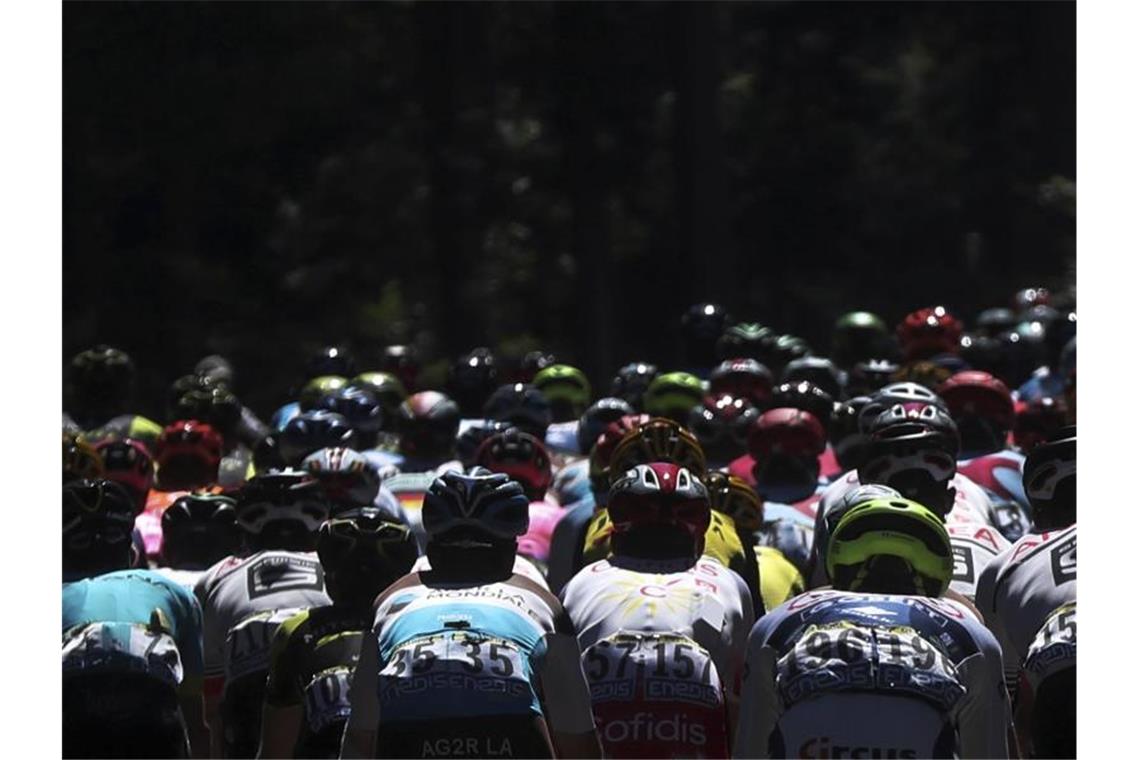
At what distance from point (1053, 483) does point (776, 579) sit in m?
1.46

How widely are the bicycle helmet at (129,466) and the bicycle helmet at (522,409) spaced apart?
3086mm

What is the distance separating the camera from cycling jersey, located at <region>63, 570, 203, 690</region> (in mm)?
9031

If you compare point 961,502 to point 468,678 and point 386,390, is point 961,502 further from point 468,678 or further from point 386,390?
point 386,390

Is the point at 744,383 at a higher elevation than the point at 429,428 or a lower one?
higher

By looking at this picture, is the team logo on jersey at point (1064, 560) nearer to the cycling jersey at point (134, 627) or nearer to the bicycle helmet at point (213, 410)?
the cycling jersey at point (134, 627)

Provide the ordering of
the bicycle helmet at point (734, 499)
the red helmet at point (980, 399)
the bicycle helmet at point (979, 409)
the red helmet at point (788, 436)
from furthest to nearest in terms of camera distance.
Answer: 1. the red helmet at point (980, 399)
2. the bicycle helmet at point (979, 409)
3. the red helmet at point (788, 436)
4. the bicycle helmet at point (734, 499)

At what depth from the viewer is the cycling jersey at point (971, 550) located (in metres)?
10.6

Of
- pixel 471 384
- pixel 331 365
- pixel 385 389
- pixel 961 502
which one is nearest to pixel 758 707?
pixel 961 502

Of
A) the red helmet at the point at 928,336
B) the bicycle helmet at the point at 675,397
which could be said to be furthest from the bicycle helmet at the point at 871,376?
the bicycle helmet at the point at 675,397

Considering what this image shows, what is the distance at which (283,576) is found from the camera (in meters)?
10.3

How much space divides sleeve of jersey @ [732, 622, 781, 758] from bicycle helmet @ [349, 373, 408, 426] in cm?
1038

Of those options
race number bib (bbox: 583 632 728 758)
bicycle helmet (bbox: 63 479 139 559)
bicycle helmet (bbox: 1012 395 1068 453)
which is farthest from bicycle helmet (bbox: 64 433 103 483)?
bicycle helmet (bbox: 1012 395 1068 453)

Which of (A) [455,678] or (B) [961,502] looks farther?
(B) [961,502]

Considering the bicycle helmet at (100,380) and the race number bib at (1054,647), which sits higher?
the bicycle helmet at (100,380)
